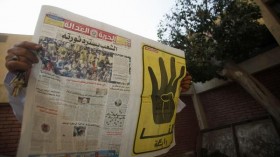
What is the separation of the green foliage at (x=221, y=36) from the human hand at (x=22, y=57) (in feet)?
11.5

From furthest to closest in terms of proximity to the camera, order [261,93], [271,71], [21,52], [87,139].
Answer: [271,71] → [261,93] → [87,139] → [21,52]

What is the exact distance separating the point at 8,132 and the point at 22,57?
294 centimetres

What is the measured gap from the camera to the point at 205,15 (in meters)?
4.23

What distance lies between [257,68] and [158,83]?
11.8 ft

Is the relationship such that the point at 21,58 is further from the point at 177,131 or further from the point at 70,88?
the point at 177,131

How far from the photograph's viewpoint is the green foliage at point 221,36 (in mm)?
3925

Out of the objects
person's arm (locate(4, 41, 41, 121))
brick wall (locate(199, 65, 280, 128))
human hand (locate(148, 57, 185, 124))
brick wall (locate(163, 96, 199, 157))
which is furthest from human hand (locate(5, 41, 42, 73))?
brick wall (locate(199, 65, 280, 128))

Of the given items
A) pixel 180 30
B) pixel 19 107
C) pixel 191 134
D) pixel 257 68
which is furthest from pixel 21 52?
pixel 191 134

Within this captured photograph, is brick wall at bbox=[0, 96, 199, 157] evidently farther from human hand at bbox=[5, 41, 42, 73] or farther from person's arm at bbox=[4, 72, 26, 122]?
human hand at bbox=[5, 41, 42, 73]

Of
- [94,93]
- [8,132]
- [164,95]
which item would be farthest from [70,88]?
[8,132]

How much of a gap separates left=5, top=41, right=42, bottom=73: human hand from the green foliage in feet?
11.5

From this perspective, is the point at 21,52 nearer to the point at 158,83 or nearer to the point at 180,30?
the point at 158,83

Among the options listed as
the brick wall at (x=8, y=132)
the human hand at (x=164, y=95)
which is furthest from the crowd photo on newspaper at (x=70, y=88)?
the brick wall at (x=8, y=132)

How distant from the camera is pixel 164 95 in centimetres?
159
